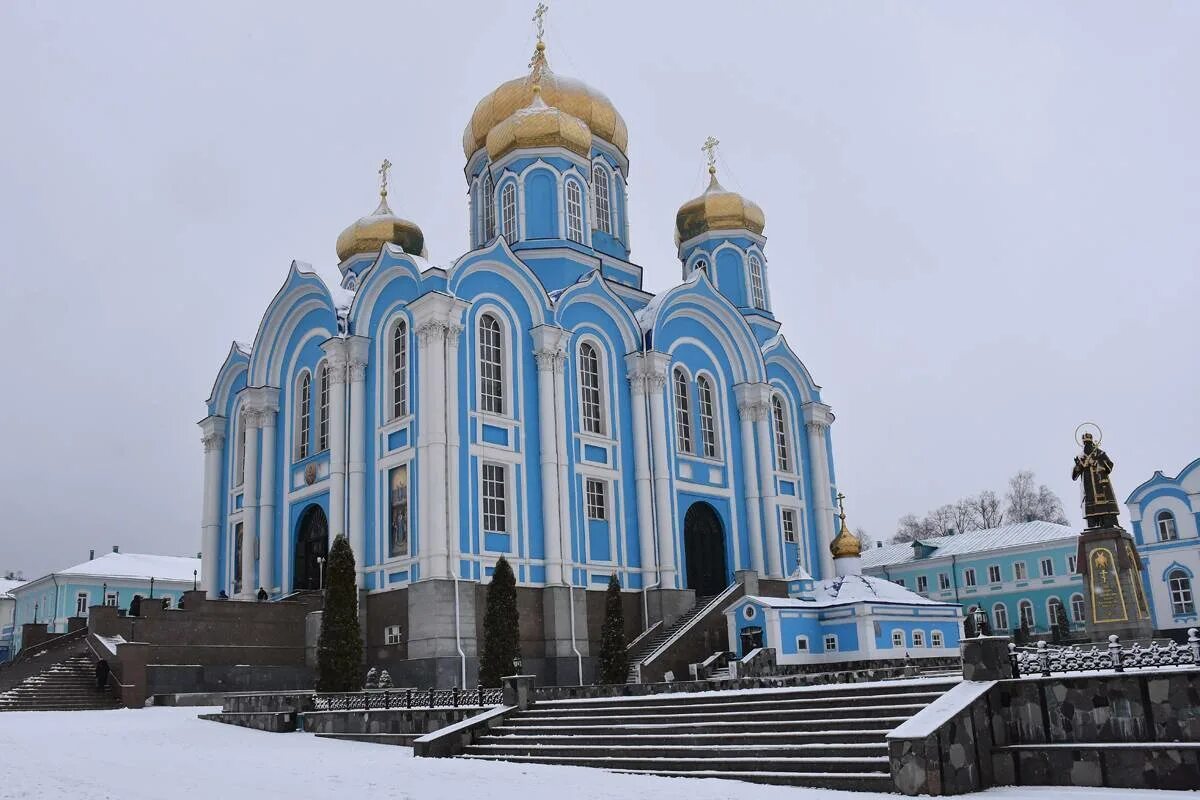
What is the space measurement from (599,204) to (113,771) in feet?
81.4

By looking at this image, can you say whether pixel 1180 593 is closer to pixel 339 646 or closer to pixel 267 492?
pixel 267 492

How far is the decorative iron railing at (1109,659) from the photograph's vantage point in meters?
9.92

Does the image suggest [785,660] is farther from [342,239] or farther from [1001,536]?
[1001,536]

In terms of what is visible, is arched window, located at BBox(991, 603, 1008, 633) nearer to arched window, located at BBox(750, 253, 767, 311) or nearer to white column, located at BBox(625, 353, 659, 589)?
arched window, located at BBox(750, 253, 767, 311)

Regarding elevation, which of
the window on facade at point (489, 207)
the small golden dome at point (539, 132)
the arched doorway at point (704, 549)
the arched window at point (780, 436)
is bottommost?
the arched doorway at point (704, 549)

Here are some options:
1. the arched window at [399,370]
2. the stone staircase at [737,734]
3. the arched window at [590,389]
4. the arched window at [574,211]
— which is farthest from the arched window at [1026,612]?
the stone staircase at [737,734]

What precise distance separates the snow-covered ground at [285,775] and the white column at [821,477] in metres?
19.6

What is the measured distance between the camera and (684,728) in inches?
505

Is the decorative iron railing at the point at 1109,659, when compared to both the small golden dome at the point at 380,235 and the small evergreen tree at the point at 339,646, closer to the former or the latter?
the small evergreen tree at the point at 339,646

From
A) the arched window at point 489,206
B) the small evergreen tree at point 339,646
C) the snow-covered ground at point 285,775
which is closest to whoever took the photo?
the snow-covered ground at point 285,775

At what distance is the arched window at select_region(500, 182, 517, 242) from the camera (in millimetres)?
31078

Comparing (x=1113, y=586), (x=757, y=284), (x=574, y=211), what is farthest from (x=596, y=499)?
(x=757, y=284)

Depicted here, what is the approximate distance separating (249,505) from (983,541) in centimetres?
3411

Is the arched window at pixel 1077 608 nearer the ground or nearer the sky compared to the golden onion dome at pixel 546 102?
nearer the ground
